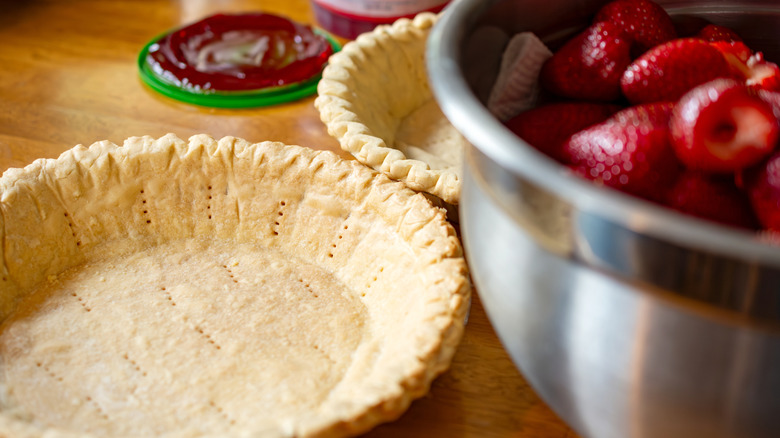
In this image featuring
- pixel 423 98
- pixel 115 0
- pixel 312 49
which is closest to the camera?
Result: pixel 423 98

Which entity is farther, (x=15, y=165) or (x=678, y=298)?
(x=15, y=165)

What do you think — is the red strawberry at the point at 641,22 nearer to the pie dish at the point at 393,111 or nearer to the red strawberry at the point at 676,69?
the red strawberry at the point at 676,69

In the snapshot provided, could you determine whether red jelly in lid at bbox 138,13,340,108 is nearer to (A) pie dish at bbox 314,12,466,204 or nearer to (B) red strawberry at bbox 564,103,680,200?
(A) pie dish at bbox 314,12,466,204

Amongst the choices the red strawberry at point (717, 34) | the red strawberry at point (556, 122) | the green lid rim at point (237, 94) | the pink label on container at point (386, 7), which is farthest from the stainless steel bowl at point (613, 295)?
the pink label on container at point (386, 7)

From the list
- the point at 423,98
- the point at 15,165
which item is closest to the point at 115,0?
the point at 15,165

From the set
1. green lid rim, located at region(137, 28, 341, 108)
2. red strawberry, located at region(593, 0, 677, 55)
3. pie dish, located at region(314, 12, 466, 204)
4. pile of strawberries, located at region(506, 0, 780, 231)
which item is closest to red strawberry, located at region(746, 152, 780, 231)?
pile of strawberries, located at region(506, 0, 780, 231)

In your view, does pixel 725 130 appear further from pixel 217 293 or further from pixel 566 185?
pixel 217 293

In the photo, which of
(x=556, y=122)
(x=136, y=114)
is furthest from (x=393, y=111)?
(x=556, y=122)

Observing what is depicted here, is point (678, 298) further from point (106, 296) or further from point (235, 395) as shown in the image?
point (106, 296)
